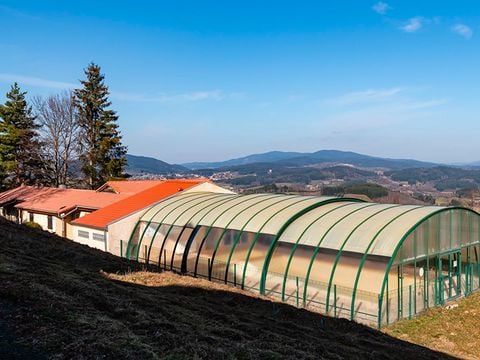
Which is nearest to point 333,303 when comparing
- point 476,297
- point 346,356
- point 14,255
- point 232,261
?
point 232,261

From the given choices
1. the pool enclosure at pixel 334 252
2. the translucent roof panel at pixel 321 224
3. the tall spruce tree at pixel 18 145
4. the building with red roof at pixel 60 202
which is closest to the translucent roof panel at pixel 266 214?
the pool enclosure at pixel 334 252

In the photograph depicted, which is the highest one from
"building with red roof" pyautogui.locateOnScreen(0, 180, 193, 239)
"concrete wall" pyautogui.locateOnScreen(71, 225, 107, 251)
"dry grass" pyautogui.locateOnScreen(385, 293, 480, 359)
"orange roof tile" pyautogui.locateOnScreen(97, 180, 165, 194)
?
"orange roof tile" pyautogui.locateOnScreen(97, 180, 165, 194)

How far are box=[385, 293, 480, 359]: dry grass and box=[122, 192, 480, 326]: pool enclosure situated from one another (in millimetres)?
435

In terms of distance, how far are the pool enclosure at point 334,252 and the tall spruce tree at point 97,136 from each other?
2475 centimetres

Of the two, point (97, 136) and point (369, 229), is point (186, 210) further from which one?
point (97, 136)

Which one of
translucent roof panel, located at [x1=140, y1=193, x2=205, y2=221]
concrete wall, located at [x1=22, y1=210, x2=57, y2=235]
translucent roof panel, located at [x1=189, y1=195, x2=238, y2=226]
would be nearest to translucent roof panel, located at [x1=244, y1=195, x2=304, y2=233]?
translucent roof panel, located at [x1=189, y1=195, x2=238, y2=226]

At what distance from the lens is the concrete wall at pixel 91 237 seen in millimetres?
23438

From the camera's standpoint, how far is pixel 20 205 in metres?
34.0

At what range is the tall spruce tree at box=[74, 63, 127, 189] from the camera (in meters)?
43.7

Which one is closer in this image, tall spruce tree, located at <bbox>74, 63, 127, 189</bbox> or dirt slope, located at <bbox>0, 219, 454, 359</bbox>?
dirt slope, located at <bbox>0, 219, 454, 359</bbox>

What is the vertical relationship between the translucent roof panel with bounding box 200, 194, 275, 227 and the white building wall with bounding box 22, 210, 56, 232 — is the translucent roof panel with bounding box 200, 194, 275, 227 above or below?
above

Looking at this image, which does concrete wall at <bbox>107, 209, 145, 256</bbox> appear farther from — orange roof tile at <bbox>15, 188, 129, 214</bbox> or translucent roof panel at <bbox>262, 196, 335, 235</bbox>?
translucent roof panel at <bbox>262, 196, 335, 235</bbox>

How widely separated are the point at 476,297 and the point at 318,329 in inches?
396

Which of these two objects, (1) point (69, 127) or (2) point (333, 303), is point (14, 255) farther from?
(1) point (69, 127)
